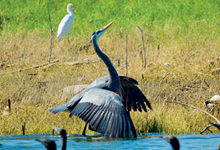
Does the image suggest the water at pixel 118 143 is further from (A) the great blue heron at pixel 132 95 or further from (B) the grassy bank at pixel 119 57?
(A) the great blue heron at pixel 132 95

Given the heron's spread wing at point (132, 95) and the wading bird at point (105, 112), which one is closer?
the wading bird at point (105, 112)

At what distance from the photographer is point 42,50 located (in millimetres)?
12586

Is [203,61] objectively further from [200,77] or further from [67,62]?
[67,62]

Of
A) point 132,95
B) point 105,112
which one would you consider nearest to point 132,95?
point 132,95

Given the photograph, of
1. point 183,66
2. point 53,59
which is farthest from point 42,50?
point 183,66

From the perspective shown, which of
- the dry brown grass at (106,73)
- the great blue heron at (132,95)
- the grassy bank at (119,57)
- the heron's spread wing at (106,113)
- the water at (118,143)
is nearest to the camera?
the heron's spread wing at (106,113)

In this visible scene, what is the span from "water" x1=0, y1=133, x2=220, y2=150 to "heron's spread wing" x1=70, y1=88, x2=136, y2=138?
0.29 metres

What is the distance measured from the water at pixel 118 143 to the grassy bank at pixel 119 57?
0.86ft

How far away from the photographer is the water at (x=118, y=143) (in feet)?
16.8

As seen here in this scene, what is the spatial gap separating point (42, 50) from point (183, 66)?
15.5 feet

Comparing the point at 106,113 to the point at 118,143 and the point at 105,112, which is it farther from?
the point at 118,143

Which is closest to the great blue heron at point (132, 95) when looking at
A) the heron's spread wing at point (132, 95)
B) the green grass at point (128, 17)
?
the heron's spread wing at point (132, 95)

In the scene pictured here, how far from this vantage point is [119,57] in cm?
1173

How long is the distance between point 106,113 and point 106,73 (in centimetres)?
515
